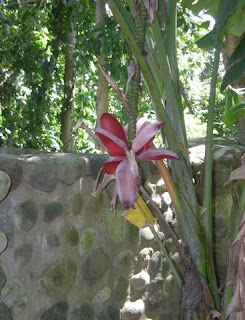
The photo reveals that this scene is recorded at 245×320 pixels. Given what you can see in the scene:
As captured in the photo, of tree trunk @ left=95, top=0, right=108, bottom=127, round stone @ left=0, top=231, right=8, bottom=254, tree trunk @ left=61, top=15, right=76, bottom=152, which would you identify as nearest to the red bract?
round stone @ left=0, top=231, right=8, bottom=254

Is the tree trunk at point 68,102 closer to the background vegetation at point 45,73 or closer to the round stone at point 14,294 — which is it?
the background vegetation at point 45,73

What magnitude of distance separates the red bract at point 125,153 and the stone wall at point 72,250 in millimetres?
619

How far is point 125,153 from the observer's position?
33.1 inches

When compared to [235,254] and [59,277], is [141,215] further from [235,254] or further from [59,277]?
[59,277]

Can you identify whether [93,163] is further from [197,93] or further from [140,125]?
[197,93]

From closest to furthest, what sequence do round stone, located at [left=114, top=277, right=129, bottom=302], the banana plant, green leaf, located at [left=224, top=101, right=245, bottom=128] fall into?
the banana plant → green leaf, located at [left=224, top=101, right=245, bottom=128] → round stone, located at [left=114, top=277, right=129, bottom=302]

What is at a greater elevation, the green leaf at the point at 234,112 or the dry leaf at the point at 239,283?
the green leaf at the point at 234,112

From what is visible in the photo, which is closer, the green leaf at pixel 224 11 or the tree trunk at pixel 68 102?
the green leaf at pixel 224 11

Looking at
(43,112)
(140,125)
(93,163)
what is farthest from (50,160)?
(43,112)

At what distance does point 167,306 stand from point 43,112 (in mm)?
2630

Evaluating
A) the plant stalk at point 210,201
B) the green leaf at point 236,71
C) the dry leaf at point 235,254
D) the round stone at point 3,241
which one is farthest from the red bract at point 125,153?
the round stone at point 3,241

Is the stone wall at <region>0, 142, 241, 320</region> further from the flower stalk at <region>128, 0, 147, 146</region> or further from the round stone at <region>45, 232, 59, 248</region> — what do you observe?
the flower stalk at <region>128, 0, 147, 146</region>

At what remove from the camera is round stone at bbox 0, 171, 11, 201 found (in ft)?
4.54

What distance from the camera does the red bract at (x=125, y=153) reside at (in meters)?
0.79
